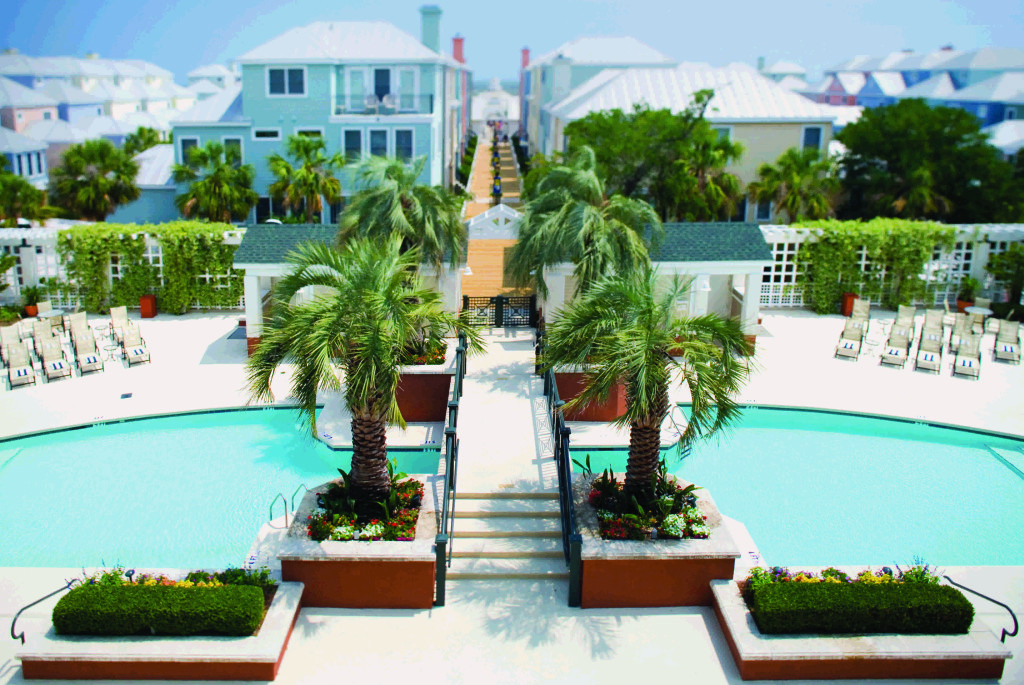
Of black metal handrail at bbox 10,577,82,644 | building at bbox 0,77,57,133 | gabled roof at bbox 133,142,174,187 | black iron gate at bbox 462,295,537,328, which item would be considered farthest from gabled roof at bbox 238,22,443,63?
building at bbox 0,77,57,133

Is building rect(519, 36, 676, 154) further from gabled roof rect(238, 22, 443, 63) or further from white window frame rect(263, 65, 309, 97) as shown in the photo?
white window frame rect(263, 65, 309, 97)

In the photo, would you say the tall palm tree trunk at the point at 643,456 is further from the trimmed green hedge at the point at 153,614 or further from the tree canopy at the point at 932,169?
the tree canopy at the point at 932,169

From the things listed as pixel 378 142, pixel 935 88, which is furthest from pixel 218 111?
pixel 935 88

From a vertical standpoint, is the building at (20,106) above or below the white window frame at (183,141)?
above

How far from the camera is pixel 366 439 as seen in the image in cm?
1151

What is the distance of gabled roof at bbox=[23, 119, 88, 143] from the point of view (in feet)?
166

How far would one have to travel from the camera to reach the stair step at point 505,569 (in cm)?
1155

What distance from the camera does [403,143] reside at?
33031 mm

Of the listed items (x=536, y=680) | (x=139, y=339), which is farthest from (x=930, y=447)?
(x=139, y=339)

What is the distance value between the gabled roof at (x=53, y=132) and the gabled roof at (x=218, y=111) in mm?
20417

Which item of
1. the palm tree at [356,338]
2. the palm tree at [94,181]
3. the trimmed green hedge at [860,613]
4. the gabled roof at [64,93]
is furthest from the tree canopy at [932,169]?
the gabled roof at [64,93]

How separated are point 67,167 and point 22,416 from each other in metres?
16.7

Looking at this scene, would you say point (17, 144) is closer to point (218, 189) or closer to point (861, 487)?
point (218, 189)

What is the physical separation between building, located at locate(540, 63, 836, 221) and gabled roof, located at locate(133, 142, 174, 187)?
15885 millimetres
